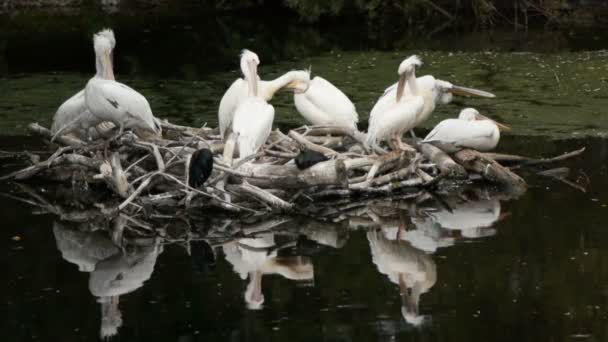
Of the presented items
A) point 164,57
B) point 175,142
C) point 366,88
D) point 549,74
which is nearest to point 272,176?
point 175,142

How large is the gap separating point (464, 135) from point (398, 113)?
74 cm

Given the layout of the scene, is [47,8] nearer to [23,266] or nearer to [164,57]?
[164,57]

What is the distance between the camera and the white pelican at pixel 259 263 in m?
8.48

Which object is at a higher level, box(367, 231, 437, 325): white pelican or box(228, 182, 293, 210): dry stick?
box(228, 182, 293, 210): dry stick

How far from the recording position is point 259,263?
29.8 feet

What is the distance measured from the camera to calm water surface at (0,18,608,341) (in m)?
7.55

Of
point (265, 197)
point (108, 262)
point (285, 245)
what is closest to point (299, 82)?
point (265, 197)

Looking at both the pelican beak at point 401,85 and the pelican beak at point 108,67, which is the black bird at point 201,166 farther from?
A: the pelican beak at point 401,85

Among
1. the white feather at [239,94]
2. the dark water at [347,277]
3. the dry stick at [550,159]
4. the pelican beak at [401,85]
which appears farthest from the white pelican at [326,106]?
the dry stick at [550,159]

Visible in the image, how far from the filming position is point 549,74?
55.8 feet

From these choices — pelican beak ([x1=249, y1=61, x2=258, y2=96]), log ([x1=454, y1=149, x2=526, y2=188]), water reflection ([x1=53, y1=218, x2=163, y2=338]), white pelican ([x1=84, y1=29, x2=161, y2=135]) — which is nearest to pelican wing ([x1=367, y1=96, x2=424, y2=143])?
log ([x1=454, y1=149, x2=526, y2=188])

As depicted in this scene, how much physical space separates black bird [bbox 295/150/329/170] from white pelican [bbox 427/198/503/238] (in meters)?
1.11

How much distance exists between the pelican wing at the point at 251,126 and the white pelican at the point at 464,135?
1.70 m

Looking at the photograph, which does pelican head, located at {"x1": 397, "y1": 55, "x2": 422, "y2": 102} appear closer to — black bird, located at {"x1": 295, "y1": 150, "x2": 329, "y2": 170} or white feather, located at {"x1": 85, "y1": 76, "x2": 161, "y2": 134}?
black bird, located at {"x1": 295, "y1": 150, "x2": 329, "y2": 170}
